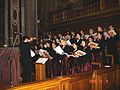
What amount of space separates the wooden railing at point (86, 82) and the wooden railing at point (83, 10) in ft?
15.1

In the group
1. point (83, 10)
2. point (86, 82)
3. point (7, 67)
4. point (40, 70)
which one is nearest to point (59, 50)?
point (40, 70)

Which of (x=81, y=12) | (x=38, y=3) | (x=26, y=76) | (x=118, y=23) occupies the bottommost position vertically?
(x=26, y=76)

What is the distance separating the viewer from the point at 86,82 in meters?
5.96

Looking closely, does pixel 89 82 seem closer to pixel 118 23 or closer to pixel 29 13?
pixel 118 23

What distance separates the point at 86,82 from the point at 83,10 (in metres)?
7.49

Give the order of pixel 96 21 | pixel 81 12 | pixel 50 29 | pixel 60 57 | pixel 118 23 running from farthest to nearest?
1. pixel 50 29
2. pixel 81 12
3. pixel 96 21
4. pixel 118 23
5. pixel 60 57

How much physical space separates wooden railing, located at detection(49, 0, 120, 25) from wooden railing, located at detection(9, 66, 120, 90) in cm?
461

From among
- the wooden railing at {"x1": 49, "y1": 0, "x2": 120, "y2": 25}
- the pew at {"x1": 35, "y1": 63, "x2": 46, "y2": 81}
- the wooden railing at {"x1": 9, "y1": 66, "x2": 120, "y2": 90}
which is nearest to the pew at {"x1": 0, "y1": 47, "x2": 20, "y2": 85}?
the pew at {"x1": 35, "y1": 63, "x2": 46, "y2": 81}

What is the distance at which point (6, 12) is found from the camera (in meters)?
14.0

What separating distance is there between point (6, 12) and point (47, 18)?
9.30 feet

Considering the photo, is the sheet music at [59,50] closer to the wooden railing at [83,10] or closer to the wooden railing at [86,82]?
the wooden railing at [86,82]

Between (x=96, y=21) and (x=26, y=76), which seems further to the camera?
(x=96, y=21)

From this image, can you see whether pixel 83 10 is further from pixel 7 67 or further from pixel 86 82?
pixel 86 82

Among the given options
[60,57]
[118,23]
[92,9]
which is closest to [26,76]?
[60,57]
